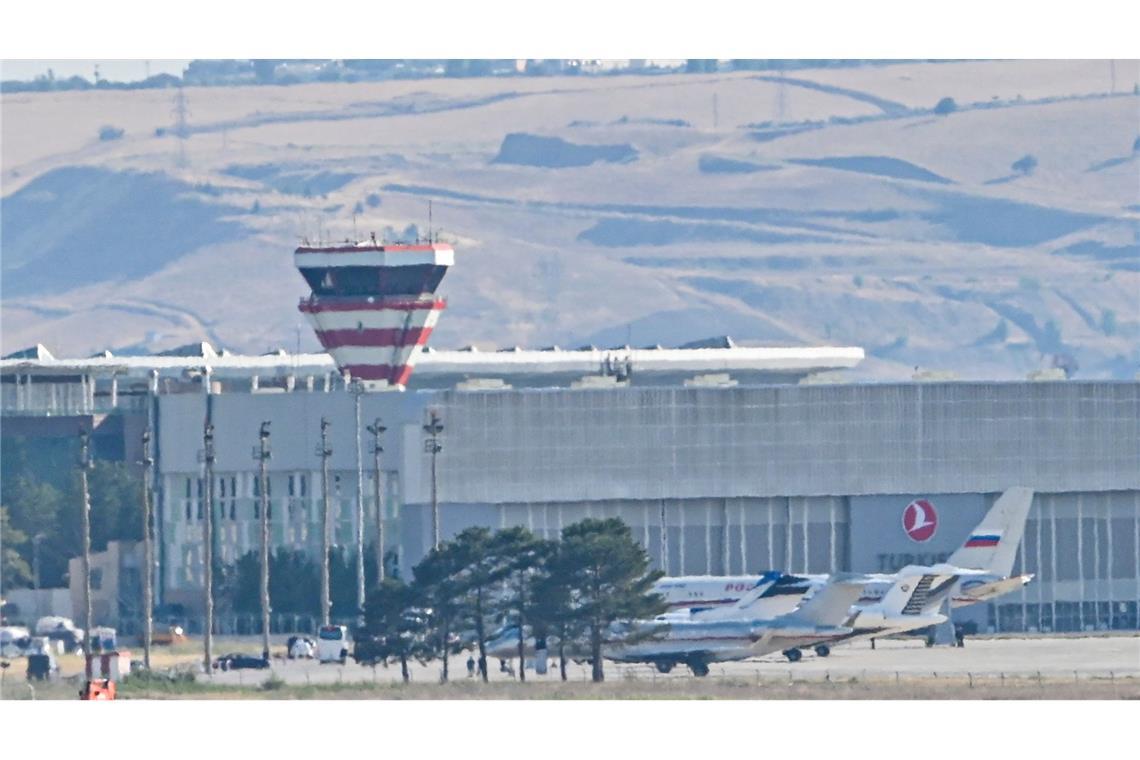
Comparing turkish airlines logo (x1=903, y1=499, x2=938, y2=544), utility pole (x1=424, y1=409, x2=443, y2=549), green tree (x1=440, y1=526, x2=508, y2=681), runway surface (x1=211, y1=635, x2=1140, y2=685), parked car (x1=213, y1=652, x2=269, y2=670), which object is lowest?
runway surface (x1=211, y1=635, x2=1140, y2=685)

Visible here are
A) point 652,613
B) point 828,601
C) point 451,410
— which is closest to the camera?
point 652,613

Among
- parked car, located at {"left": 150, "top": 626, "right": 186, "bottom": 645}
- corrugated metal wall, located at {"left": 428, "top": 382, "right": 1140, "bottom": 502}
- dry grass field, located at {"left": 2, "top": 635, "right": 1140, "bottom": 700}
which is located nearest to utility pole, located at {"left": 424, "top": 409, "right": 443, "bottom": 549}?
corrugated metal wall, located at {"left": 428, "top": 382, "right": 1140, "bottom": 502}

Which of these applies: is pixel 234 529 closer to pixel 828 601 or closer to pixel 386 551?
pixel 386 551

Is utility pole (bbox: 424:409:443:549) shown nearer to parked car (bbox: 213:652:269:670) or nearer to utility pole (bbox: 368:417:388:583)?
utility pole (bbox: 368:417:388:583)

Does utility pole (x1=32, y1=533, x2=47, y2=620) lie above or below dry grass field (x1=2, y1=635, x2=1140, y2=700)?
above

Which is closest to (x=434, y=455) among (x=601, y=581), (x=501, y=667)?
(x=501, y=667)

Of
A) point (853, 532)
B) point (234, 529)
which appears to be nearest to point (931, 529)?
point (853, 532)
